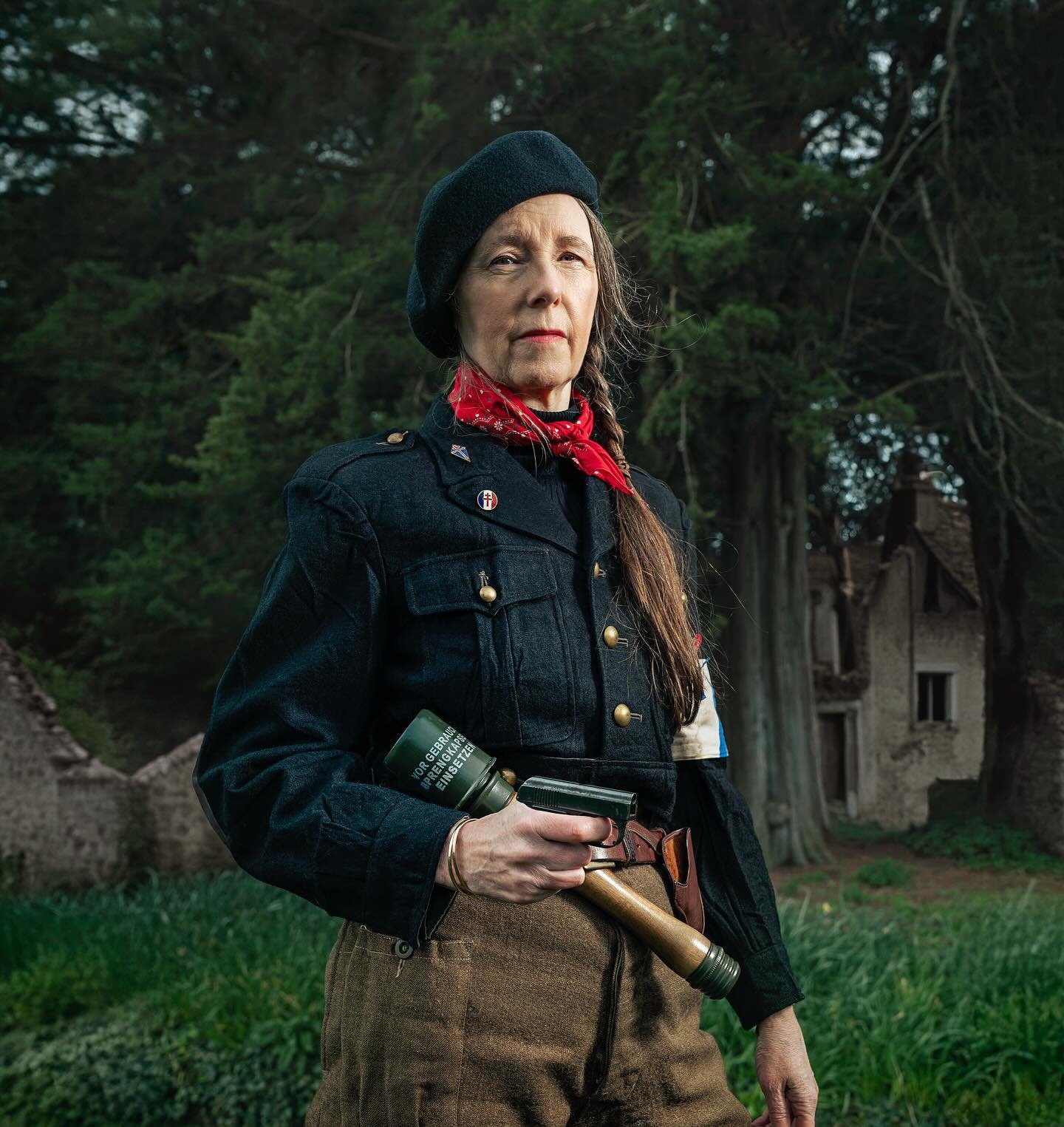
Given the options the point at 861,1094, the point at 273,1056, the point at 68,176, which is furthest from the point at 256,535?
the point at 861,1094

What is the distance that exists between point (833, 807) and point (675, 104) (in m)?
9.14

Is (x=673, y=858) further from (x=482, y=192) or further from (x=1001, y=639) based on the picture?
(x=1001, y=639)

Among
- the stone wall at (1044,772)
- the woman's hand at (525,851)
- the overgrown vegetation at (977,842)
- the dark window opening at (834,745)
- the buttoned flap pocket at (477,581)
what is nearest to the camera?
the woman's hand at (525,851)

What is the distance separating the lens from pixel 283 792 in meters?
1.52

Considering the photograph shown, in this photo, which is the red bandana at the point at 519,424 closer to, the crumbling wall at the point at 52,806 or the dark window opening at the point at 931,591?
the crumbling wall at the point at 52,806

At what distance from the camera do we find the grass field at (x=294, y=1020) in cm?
445

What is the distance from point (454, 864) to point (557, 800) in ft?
0.56

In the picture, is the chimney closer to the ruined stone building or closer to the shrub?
the ruined stone building

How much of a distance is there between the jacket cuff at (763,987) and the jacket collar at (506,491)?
647 millimetres

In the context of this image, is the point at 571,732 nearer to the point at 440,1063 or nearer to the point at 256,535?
the point at 440,1063

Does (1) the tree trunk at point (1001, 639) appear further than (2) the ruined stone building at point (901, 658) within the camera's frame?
No

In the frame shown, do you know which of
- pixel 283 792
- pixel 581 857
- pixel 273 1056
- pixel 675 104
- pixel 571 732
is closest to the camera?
pixel 581 857

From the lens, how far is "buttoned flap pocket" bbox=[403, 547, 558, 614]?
164cm

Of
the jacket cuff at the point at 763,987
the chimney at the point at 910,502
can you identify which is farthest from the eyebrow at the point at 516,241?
the chimney at the point at 910,502
